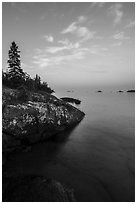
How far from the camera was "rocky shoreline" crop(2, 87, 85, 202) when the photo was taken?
6.41 m

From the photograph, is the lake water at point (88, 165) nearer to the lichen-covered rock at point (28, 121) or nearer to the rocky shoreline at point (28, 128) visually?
the rocky shoreline at point (28, 128)

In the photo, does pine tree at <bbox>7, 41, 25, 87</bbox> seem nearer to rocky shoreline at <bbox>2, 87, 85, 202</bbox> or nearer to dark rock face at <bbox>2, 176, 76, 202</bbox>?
rocky shoreline at <bbox>2, 87, 85, 202</bbox>

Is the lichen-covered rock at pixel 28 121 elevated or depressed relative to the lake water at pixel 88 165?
elevated

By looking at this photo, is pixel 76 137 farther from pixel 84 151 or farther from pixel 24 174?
pixel 24 174

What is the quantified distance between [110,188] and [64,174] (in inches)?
124

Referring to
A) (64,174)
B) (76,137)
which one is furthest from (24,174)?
(76,137)

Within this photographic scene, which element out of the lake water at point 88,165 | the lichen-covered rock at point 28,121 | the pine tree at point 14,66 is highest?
the pine tree at point 14,66

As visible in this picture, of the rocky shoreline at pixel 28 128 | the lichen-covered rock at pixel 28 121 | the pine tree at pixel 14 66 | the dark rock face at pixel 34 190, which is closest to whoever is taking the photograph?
the dark rock face at pixel 34 190

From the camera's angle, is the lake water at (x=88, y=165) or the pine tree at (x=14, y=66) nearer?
the lake water at (x=88, y=165)

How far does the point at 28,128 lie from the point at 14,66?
14.1m

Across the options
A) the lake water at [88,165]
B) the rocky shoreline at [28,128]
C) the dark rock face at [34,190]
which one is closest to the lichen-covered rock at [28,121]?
the rocky shoreline at [28,128]

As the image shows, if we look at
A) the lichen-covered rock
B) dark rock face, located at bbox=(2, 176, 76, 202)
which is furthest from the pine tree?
dark rock face, located at bbox=(2, 176, 76, 202)

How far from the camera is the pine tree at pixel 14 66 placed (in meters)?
21.0

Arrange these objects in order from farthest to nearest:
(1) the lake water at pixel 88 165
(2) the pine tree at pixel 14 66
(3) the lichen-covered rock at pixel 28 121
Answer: (2) the pine tree at pixel 14 66, (3) the lichen-covered rock at pixel 28 121, (1) the lake water at pixel 88 165
